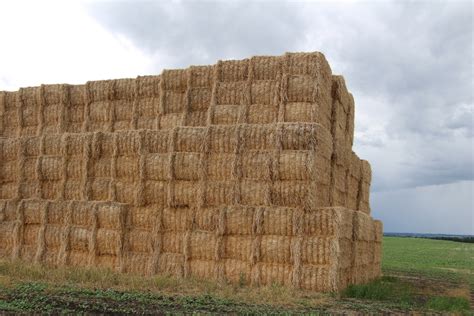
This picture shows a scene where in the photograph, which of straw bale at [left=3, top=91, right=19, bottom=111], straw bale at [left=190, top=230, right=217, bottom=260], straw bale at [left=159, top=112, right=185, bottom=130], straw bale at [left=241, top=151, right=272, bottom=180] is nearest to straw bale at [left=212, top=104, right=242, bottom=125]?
straw bale at [left=159, top=112, right=185, bottom=130]

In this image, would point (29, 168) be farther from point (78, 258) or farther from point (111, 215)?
point (111, 215)

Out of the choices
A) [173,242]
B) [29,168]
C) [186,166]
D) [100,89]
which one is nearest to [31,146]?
[29,168]

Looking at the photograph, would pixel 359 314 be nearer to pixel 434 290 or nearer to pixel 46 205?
pixel 434 290

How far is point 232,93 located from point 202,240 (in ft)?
13.0

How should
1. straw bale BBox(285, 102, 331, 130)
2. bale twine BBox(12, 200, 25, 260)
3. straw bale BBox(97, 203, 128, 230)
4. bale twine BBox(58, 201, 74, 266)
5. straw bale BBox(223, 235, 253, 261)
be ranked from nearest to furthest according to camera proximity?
straw bale BBox(223, 235, 253, 261)
straw bale BBox(285, 102, 331, 130)
straw bale BBox(97, 203, 128, 230)
bale twine BBox(58, 201, 74, 266)
bale twine BBox(12, 200, 25, 260)

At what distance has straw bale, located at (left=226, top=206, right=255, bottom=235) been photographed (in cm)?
1332

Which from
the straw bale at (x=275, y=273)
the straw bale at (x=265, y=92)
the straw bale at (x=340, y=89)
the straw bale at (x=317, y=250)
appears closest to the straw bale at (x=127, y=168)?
the straw bale at (x=265, y=92)

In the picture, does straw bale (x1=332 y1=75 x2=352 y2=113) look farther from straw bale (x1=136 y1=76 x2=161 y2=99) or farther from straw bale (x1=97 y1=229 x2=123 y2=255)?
straw bale (x1=97 y1=229 x2=123 y2=255)

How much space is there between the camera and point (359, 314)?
933 cm

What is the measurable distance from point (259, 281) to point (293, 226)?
1.46 meters

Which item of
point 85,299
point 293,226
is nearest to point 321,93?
point 293,226

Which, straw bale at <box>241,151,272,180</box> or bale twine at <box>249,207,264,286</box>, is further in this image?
straw bale at <box>241,151,272,180</box>

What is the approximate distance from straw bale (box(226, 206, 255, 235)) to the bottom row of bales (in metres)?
0.02

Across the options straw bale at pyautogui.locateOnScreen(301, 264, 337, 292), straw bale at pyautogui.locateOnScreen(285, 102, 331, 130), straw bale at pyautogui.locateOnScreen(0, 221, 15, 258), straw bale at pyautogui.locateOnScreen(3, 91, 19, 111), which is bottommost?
straw bale at pyautogui.locateOnScreen(301, 264, 337, 292)
